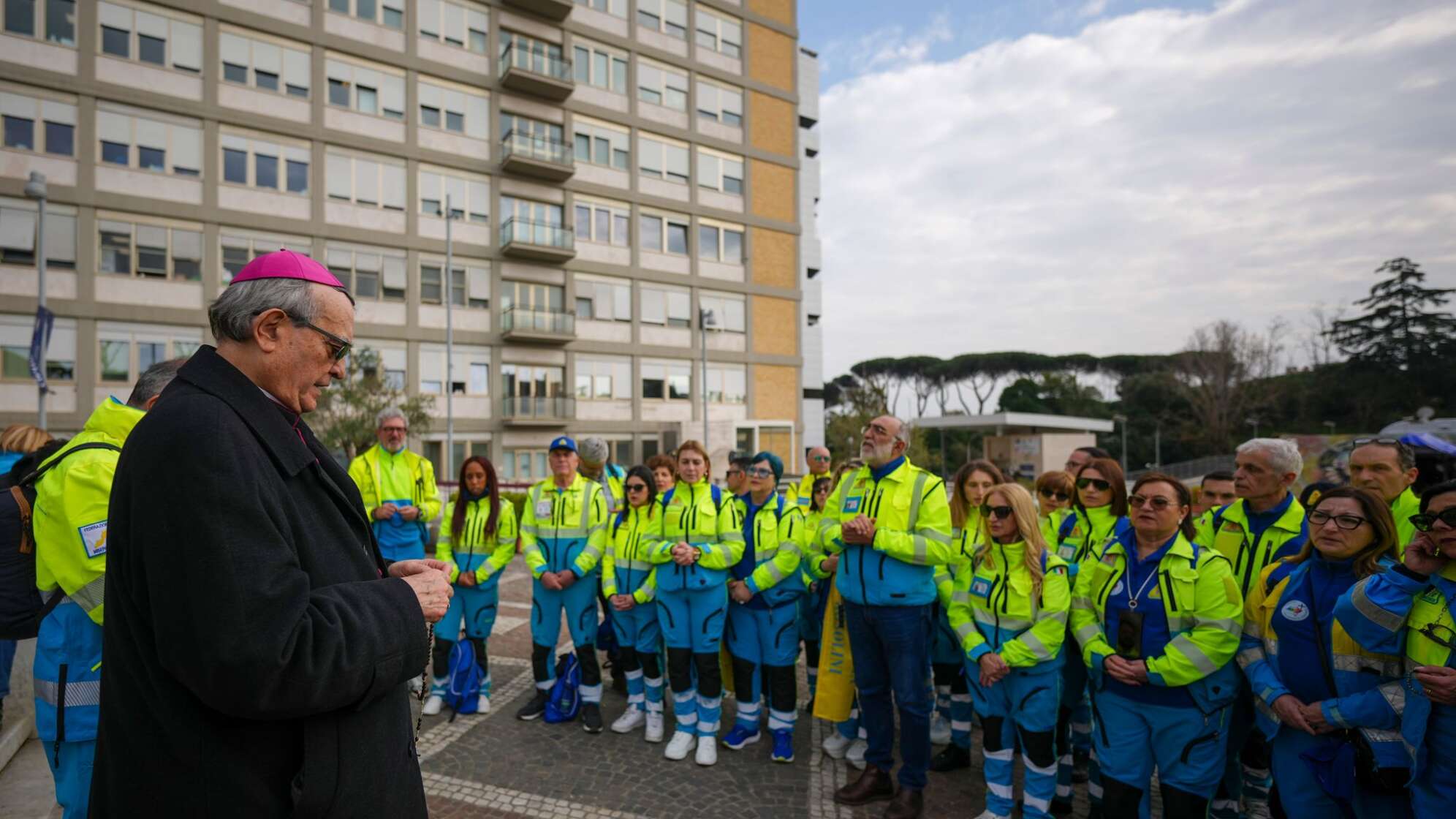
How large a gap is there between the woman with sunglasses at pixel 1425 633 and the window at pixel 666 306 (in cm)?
3139

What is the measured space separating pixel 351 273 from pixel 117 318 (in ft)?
22.6

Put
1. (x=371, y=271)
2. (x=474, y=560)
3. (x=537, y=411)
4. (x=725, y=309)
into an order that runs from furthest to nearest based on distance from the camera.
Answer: (x=725, y=309)
(x=537, y=411)
(x=371, y=271)
(x=474, y=560)

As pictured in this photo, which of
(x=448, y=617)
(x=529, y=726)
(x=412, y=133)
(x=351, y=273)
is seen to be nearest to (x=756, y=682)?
(x=529, y=726)

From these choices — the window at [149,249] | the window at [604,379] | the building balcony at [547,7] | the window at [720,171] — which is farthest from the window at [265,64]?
the window at [720,171]

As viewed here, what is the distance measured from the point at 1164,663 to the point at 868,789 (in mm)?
2049

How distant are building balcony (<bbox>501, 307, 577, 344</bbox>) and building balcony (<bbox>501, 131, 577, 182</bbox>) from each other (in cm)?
562

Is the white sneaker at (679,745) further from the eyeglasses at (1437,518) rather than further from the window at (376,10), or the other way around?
the window at (376,10)

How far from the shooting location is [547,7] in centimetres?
3002

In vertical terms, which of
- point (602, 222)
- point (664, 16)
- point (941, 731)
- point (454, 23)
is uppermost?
point (664, 16)

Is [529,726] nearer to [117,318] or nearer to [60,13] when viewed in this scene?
[117,318]

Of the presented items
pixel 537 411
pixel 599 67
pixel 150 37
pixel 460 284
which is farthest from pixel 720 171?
pixel 150 37

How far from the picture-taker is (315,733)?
60.1 inches

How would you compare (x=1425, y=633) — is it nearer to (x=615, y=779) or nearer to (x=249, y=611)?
(x=249, y=611)

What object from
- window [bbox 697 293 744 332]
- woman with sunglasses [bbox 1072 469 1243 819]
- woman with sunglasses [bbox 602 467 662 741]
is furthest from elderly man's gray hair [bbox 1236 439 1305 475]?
window [bbox 697 293 744 332]
